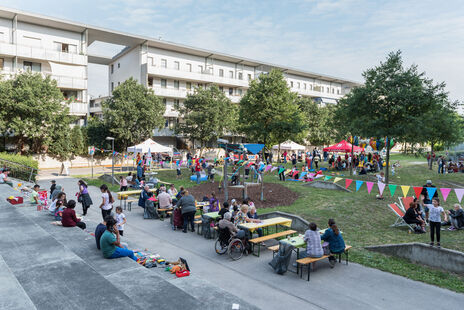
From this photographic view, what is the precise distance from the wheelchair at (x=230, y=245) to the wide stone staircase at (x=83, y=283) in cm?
245

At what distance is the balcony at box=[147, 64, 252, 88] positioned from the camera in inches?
1752

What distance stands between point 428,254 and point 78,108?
3903 cm

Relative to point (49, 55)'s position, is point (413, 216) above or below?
below

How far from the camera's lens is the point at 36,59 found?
35406 mm

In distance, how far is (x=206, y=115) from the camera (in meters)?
40.7

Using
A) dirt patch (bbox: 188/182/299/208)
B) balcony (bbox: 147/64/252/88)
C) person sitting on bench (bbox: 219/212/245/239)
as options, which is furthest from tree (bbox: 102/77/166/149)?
person sitting on bench (bbox: 219/212/245/239)

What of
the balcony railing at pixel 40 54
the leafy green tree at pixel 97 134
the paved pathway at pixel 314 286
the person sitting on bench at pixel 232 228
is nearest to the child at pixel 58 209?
the paved pathway at pixel 314 286

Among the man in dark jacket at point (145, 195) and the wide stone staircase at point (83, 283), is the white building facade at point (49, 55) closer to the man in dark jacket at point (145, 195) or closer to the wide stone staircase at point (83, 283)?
the man in dark jacket at point (145, 195)

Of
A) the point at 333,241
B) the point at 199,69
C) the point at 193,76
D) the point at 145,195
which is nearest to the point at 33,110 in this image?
the point at 145,195

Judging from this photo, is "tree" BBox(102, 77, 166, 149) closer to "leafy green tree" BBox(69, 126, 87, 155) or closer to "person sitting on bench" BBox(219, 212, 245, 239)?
"leafy green tree" BBox(69, 126, 87, 155)

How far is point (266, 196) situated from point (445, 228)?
862cm

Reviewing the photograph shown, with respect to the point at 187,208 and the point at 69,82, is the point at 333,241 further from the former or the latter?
the point at 69,82

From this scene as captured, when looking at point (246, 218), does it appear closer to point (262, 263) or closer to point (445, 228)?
point (262, 263)

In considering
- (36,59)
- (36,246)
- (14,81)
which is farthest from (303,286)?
(36,59)
